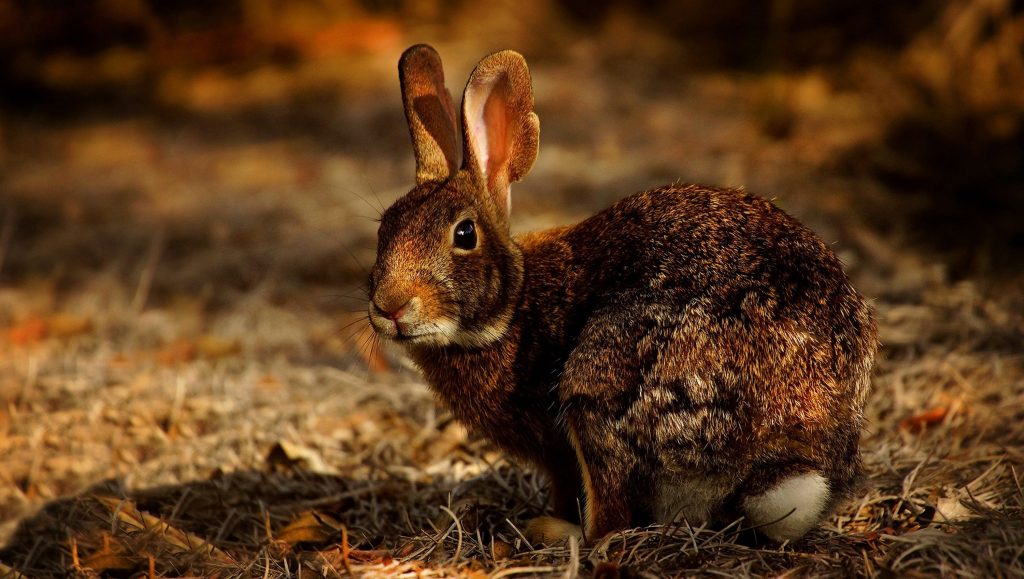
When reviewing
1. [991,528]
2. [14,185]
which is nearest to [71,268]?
[14,185]

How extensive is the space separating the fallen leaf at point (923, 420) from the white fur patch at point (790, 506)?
154 cm

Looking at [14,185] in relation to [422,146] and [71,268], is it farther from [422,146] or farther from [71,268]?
[422,146]

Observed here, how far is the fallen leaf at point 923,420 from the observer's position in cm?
470

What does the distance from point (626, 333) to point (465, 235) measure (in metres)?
0.73

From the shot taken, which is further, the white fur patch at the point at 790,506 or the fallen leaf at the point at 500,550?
the fallen leaf at the point at 500,550

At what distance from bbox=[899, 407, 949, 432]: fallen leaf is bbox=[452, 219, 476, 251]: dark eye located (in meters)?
2.34

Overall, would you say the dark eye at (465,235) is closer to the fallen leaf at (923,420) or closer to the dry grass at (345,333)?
the dry grass at (345,333)

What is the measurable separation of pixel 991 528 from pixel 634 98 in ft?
20.2

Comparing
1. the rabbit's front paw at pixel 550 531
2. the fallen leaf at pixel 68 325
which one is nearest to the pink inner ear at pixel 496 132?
the rabbit's front paw at pixel 550 531

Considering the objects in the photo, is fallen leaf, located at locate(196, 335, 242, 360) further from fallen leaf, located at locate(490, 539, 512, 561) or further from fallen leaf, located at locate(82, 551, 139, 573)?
fallen leaf, located at locate(490, 539, 512, 561)

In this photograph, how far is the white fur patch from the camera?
10.9ft

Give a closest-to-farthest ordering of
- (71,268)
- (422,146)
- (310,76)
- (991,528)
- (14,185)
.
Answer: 1. (991,528)
2. (422,146)
3. (71,268)
4. (14,185)
5. (310,76)

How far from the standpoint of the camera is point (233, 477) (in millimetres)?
4684

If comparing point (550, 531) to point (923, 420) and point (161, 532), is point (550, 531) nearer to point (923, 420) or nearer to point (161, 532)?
point (161, 532)
